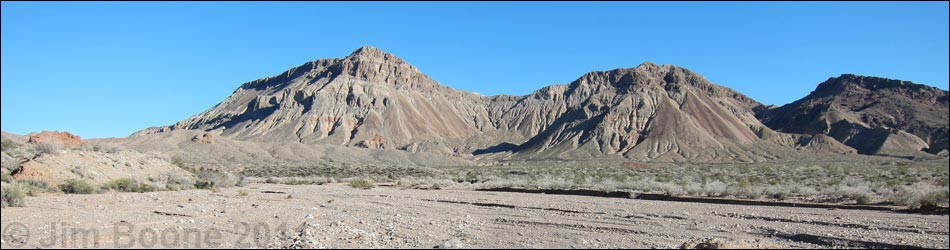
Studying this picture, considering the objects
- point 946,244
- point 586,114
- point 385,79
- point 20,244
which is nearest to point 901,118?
point 586,114

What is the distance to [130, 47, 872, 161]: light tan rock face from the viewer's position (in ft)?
415

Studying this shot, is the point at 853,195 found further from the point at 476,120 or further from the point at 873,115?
the point at 476,120

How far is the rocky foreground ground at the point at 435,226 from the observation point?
11.4 meters

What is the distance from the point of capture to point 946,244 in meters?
12.6

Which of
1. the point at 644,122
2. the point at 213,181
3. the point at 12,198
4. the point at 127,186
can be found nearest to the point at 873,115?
the point at 644,122

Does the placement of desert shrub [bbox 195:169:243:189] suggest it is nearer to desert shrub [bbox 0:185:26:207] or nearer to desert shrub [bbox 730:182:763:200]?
desert shrub [bbox 0:185:26:207]

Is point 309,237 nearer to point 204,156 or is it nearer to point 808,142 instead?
point 204,156

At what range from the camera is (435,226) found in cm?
1453

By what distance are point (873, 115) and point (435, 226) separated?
158 m

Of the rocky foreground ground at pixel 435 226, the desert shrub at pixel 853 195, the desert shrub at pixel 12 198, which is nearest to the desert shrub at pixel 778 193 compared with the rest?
the desert shrub at pixel 853 195

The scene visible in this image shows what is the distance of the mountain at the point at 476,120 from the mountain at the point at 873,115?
12.6 feet

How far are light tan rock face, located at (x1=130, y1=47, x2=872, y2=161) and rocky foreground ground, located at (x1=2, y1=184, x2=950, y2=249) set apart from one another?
101865 millimetres

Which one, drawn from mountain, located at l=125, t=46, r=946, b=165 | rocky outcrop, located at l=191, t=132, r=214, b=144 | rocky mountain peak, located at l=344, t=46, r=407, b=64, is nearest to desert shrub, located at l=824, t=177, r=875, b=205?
mountain, located at l=125, t=46, r=946, b=165

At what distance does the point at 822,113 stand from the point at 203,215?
155256mm
